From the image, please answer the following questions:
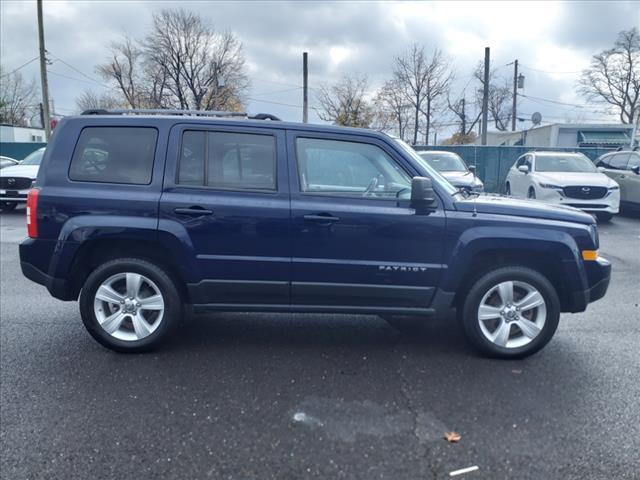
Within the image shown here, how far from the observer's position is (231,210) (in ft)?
12.6

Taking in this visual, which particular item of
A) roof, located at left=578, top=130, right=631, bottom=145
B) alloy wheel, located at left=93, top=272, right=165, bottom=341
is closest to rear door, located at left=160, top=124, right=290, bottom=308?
alloy wheel, located at left=93, top=272, right=165, bottom=341

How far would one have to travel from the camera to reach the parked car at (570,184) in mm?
11305

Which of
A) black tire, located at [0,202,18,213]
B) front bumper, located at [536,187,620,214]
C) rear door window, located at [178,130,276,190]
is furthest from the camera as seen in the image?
black tire, located at [0,202,18,213]

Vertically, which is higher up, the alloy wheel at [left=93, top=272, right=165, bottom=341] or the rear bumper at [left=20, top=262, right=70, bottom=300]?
the rear bumper at [left=20, top=262, right=70, bottom=300]

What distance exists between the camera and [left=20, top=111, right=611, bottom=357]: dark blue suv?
3.86 m

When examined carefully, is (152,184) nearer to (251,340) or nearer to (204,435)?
(251,340)

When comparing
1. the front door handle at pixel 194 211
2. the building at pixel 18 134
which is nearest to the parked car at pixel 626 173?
the front door handle at pixel 194 211

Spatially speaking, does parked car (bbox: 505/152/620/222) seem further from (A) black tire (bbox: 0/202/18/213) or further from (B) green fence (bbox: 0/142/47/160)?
(B) green fence (bbox: 0/142/47/160)

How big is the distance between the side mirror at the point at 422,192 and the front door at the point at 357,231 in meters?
0.10

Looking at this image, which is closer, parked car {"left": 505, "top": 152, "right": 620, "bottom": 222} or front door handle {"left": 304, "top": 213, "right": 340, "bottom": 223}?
front door handle {"left": 304, "top": 213, "right": 340, "bottom": 223}

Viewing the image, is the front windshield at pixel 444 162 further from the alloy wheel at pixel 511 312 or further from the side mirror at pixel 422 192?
the side mirror at pixel 422 192

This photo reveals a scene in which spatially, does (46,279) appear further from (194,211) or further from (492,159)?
(492,159)

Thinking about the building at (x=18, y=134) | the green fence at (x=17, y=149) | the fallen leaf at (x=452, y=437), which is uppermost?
the building at (x=18, y=134)

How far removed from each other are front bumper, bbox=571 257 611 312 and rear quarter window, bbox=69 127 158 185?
11.6 ft
